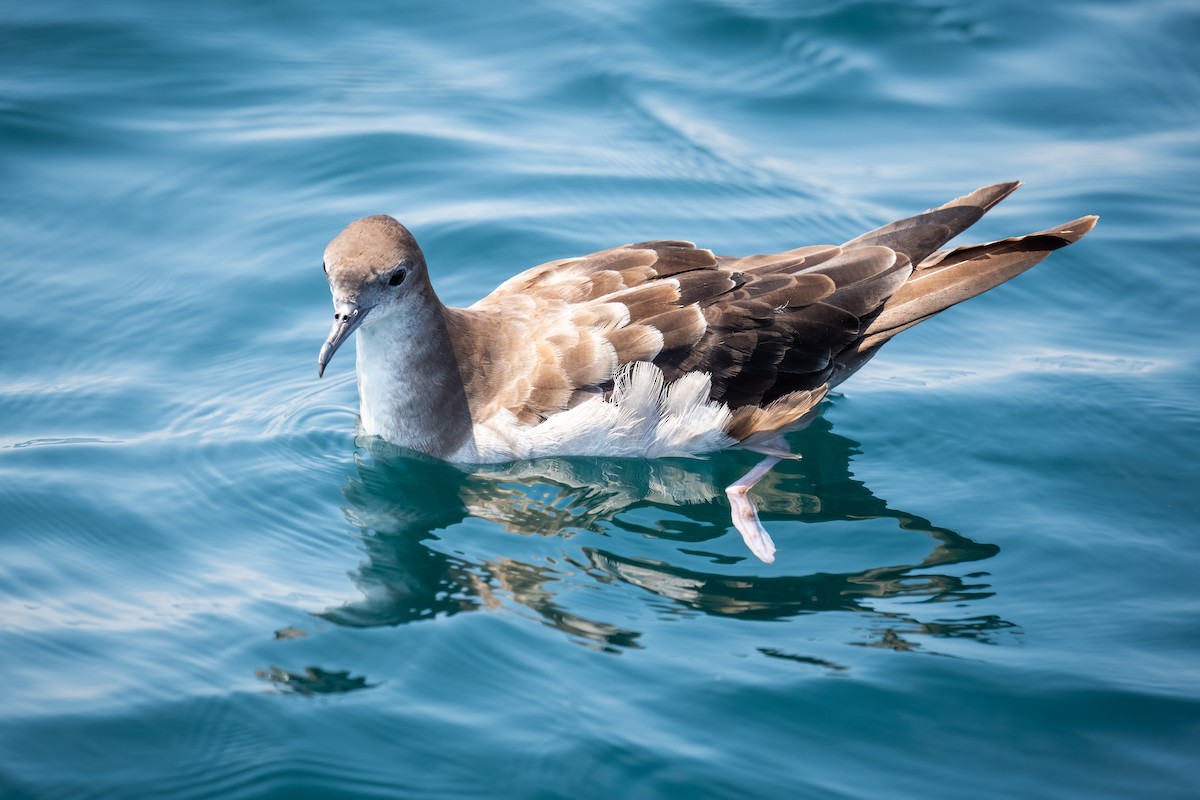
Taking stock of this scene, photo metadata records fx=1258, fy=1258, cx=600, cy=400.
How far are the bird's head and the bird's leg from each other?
2.23m

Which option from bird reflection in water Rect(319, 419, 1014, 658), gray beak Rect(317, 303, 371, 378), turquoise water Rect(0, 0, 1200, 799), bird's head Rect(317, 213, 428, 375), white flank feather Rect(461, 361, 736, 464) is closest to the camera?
turquoise water Rect(0, 0, 1200, 799)

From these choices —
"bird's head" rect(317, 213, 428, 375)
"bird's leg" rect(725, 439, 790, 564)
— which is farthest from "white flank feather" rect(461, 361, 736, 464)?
"bird's head" rect(317, 213, 428, 375)

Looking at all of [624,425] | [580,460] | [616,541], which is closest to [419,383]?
[580,460]

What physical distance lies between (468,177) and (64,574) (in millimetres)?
5008

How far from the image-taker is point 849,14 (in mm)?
12172

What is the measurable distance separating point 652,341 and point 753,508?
1.13 meters

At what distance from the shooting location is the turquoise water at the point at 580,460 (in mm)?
5613

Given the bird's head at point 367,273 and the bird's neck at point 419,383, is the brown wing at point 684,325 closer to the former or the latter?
the bird's neck at point 419,383

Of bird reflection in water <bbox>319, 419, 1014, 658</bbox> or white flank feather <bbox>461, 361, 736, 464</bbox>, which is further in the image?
white flank feather <bbox>461, 361, 736, 464</bbox>

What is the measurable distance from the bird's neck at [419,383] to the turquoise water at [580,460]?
9.8 inches

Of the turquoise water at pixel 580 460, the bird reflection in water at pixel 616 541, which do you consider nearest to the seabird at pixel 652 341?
the bird reflection in water at pixel 616 541

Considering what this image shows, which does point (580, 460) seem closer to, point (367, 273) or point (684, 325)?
point (684, 325)

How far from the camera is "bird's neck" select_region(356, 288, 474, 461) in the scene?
742 cm

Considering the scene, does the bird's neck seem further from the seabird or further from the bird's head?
the bird's head
